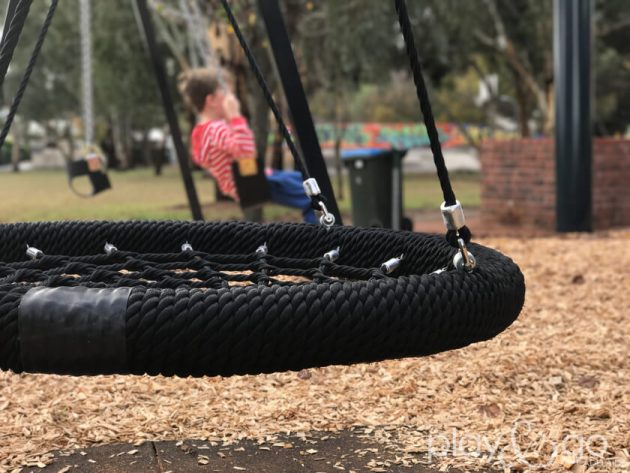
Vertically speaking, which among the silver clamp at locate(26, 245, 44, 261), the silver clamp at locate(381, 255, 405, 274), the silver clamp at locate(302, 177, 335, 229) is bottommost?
the silver clamp at locate(381, 255, 405, 274)

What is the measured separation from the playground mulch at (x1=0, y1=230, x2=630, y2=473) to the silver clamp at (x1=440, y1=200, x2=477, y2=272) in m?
0.67

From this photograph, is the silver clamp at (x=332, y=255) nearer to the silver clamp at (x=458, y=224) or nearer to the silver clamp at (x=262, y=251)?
the silver clamp at (x=262, y=251)

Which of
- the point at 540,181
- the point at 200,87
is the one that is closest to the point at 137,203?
the point at 540,181

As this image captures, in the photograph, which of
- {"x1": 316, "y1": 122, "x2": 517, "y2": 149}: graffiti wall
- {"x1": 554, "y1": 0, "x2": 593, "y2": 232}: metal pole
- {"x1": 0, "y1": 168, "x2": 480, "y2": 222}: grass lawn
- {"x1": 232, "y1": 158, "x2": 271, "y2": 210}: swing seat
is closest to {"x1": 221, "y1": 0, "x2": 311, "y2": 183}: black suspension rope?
A: {"x1": 232, "y1": 158, "x2": 271, "y2": 210}: swing seat

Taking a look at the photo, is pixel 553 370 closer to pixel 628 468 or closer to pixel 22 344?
pixel 628 468

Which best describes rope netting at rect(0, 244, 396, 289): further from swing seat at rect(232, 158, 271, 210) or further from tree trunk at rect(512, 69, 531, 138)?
tree trunk at rect(512, 69, 531, 138)

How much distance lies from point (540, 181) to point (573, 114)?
752 millimetres

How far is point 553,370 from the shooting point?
7.48ft

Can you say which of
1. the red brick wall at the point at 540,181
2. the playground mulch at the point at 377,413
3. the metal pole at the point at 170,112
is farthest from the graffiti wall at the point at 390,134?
the playground mulch at the point at 377,413

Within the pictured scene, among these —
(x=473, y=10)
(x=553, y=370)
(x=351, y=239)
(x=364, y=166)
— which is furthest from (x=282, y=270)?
(x=473, y=10)

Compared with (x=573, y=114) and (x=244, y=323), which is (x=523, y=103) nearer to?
(x=573, y=114)

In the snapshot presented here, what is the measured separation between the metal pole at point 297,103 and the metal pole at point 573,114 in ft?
13.2

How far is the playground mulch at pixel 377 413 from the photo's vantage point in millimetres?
1705

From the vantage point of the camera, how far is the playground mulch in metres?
1.71
